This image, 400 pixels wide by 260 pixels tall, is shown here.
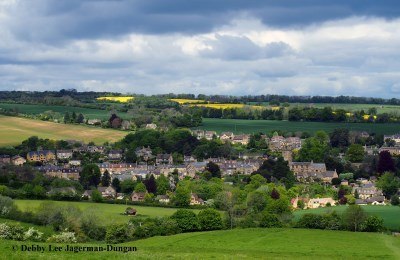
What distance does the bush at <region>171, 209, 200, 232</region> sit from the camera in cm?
4903

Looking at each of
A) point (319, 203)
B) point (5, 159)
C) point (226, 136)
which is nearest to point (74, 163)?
point (5, 159)

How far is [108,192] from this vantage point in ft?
253

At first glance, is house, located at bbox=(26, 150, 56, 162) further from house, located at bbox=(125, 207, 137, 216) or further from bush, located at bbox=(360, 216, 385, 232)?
bush, located at bbox=(360, 216, 385, 232)

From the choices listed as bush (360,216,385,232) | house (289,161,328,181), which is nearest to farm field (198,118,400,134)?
house (289,161,328,181)

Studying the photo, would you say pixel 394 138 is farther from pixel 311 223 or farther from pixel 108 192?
pixel 311 223

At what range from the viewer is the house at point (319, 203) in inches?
2795

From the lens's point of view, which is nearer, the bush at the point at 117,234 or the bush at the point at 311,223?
the bush at the point at 117,234

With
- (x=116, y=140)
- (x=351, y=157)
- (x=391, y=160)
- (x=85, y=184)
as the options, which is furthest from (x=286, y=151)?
(x=85, y=184)

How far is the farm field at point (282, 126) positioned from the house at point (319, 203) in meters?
55.5

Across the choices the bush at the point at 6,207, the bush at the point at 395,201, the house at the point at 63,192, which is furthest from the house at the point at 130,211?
the bush at the point at 395,201

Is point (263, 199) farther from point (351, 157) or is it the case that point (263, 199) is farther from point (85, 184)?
point (351, 157)

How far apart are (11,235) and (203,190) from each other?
137 ft

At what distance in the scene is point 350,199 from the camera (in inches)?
2894

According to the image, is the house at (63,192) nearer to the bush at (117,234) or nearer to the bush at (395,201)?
the bush at (117,234)
